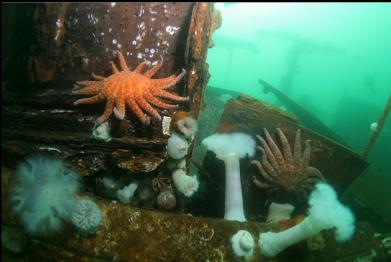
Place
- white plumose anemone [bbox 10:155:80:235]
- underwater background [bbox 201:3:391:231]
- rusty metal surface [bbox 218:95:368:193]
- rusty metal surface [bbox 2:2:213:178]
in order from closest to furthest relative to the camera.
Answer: white plumose anemone [bbox 10:155:80:235] < rusty metal surface [bbox 2:2:213:178] < rusty metal surface [bbox 218:95:368:193] < underwater background [bbox 201:3:391:231]

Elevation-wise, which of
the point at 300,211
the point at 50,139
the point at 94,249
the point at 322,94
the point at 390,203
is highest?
the point at 50,139

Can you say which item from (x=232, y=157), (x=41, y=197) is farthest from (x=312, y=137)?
(x=41, y=197)

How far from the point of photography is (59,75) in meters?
4.36

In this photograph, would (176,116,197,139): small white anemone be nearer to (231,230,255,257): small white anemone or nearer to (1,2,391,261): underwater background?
(1,2,391,261): underwater background

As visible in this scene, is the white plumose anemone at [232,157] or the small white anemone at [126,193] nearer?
the small white anemone at [126,193]

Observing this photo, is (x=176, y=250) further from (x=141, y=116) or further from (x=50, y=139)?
(x=50, y=139)

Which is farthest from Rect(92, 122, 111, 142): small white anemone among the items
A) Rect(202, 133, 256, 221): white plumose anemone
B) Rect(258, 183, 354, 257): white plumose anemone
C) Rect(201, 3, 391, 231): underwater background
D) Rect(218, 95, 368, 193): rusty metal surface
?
Rect(201, 3, 391, 231): underwater background

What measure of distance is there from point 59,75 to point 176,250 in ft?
9.90

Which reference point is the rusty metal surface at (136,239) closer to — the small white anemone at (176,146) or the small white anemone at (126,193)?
the small white anemone at (126,193)

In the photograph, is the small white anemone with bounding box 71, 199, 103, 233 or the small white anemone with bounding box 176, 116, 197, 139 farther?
the small white anemone with bounding box 176, 116, 197, 139

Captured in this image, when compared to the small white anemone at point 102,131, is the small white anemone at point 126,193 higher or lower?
lower

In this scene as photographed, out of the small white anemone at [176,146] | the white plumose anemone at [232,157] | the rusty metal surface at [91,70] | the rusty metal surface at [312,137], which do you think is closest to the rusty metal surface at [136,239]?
the rusty metal surface at [91,70]

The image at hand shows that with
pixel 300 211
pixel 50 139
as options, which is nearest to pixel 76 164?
pixel 50 139

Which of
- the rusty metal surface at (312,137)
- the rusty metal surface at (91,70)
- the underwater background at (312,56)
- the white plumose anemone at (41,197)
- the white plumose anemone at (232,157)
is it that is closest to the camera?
the white plumose anemone at (41,197)
